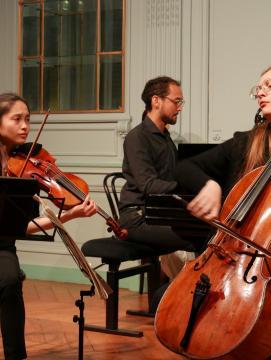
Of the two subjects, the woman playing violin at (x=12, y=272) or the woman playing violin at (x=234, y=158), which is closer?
the woman playing violin at (x=234, y=158)

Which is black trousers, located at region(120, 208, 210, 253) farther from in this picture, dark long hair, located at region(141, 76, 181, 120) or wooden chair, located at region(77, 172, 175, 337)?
dark long hair, located at region(141, 76, 181, 120)

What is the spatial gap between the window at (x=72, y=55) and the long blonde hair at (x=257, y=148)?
268 cm

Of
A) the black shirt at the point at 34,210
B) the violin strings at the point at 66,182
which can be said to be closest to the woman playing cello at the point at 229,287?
the black shirt at the point at 34,210

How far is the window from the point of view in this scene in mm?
4867

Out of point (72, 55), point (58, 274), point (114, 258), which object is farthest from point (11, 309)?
point (72, 55)

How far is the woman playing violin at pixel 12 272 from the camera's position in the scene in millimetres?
2613

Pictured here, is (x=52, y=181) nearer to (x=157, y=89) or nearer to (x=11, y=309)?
(x=11, y=309)

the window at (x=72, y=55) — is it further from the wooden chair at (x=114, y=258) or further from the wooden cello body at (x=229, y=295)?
the wooden cello body at (x=229, y=295)

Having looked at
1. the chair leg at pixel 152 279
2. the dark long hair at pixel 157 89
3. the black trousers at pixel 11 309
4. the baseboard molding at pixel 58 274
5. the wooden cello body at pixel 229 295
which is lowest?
the baseboard molding at pixel 58 274

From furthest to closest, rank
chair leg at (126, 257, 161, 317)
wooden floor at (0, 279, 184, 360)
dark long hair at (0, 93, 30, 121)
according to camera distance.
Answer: chair leg at (126, 257, 161, 317)
wooden floor at (0, 279, 184, 360)
dark long hair at (0, 93, 30, 121)

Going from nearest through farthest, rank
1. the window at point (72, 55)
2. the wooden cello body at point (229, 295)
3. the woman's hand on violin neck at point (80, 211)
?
the wooden cello body at point (229, 295), the woman's hand on violin neck at point (80, 211), the window at point (72, 55)

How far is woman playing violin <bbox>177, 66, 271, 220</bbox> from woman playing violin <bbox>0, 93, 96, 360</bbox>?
0.68 meters

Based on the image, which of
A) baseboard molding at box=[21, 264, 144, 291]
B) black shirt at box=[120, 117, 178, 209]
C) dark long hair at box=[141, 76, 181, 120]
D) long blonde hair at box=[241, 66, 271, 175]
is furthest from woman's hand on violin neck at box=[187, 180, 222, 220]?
baseboard molding at box=[21, 264, 144, 291]

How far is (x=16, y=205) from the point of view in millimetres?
2291
